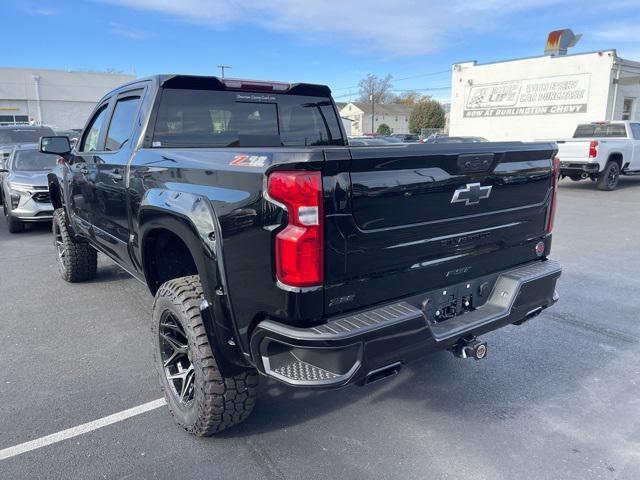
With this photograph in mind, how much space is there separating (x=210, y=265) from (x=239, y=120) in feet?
5.81

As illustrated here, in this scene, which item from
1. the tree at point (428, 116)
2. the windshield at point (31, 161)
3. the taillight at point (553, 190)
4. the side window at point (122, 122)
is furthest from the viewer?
the tree at point (428, 116)

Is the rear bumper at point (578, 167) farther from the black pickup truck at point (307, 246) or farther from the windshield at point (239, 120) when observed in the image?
the black pickup truck at point (307, 246)

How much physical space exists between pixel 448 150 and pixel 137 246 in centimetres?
214

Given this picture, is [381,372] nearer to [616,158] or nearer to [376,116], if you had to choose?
[616,158]

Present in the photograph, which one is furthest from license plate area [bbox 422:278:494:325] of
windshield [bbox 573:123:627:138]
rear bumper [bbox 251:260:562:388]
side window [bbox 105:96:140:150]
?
windshield [bbox 573:123:627:138]

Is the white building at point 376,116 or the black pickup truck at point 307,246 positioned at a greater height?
the white building at point 376,116

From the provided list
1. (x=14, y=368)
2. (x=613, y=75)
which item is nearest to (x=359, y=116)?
(x=613, y=75)

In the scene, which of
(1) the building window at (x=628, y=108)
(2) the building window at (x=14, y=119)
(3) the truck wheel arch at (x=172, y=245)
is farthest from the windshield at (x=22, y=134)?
(2) the building window at (x=14, y=119)

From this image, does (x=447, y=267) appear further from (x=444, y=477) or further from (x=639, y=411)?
(x=639, y=411)

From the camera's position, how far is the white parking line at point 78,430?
2.79 meters

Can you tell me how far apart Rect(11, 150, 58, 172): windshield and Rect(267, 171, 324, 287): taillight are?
905 centimetres

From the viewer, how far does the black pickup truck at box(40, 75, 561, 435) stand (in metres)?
2.19

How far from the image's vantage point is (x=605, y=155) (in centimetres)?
1375

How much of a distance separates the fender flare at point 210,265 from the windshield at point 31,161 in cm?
821
